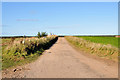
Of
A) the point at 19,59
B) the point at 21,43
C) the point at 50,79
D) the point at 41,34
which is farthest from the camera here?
the point at 41,34

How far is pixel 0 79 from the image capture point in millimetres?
5824

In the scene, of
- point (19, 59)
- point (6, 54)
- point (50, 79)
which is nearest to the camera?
point (50, 79)

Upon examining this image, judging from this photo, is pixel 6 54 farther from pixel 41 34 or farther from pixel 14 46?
pixel 41 34

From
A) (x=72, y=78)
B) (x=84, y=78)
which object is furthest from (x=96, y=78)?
(x=72, y=78)

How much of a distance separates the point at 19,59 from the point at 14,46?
228 cm

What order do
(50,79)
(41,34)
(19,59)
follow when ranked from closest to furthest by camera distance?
(50,79), (19,59), (41,34)

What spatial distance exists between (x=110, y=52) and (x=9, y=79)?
10.3 meters

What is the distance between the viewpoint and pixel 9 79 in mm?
5793

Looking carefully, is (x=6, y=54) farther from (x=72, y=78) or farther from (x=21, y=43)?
(x=72, y=78)

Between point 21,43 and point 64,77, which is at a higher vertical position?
point 21,43

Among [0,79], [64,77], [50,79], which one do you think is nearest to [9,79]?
[0,79]

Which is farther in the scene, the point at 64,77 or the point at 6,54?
the point at 6,54

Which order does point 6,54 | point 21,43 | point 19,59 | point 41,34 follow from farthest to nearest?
point 41,34, point 21,43, point 6,54, point 19,59

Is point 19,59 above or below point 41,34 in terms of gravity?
below
